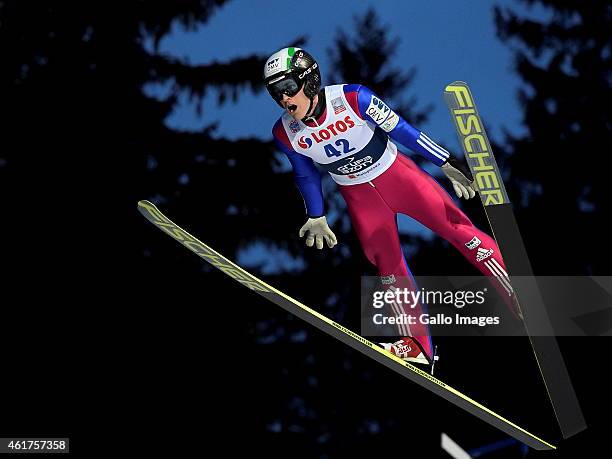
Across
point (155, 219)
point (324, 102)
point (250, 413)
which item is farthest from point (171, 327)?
point (324, 102)

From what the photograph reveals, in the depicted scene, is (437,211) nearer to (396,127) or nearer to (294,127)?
(396,127)

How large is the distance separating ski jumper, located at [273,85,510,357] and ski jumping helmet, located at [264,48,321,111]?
0.23 metres

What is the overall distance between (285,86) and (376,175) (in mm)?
885

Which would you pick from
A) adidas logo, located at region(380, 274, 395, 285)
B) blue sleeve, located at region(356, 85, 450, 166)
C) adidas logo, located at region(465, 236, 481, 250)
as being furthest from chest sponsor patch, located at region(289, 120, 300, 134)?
adidas logo, located at region(465, 236, 481, 250)

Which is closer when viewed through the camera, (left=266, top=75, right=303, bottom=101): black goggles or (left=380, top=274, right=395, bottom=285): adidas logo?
(left=266, top=75, right=303, bottom=101): black goggles

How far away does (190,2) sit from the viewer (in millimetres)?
11859

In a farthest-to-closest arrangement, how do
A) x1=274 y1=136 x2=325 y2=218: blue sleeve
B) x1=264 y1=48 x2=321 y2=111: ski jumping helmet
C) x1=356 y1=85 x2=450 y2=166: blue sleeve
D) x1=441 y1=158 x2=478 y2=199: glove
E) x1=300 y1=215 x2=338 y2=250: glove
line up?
x1=300 y1=215 x2=338 y2=250: glove → x1=274 y1=136 x2=325 y2=218: blue sleeve → x1=441 y1=158 x2=478 y2=199: glove → x1=356 y1=85 x2=450 y2=166: blue sleeve → x1=264 y1=48 x2=321 y2=111: ski jumping helmet

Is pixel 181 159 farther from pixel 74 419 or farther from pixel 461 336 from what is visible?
pixel 461 336

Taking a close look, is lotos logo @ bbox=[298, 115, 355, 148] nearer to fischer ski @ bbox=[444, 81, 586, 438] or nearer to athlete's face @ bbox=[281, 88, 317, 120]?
athlete's face @ bbox=[281, 88, 317, 120]

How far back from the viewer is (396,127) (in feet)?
19.7

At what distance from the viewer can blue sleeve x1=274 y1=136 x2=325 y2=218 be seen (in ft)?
20.2

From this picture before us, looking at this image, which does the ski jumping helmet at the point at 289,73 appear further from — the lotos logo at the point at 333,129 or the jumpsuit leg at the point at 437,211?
the jumpsuit leg at the point at 437,211

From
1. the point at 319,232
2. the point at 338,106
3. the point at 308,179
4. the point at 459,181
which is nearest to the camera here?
the point at 338,106

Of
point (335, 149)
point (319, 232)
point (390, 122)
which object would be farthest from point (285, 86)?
point (319, 232)
